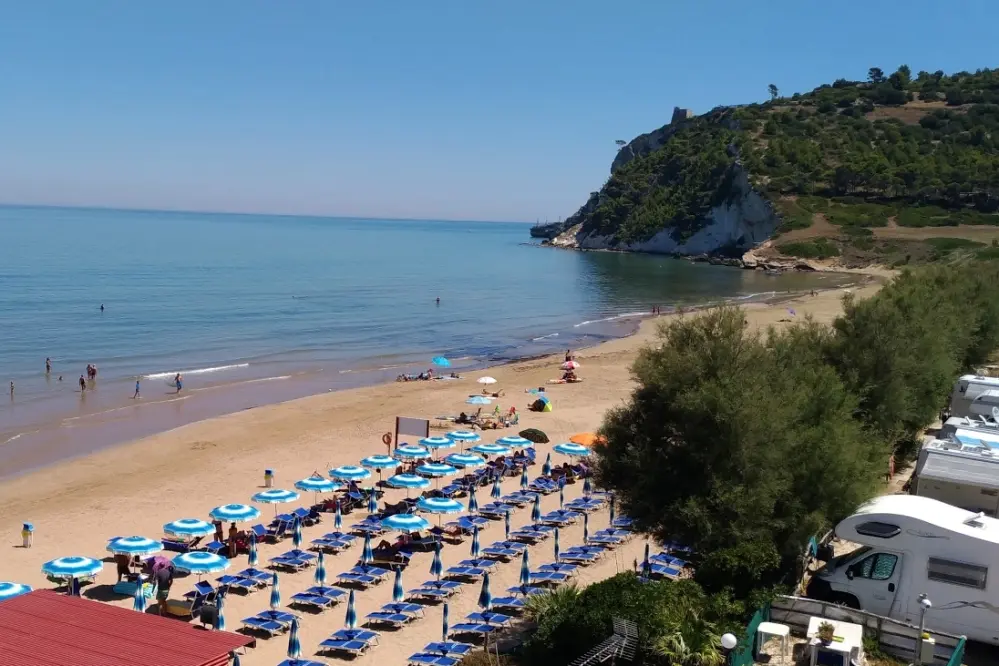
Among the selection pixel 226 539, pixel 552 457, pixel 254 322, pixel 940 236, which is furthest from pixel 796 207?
pixel 226 539

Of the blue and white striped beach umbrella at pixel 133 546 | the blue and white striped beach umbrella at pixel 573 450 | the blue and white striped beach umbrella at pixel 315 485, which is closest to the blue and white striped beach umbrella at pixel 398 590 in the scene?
the blue and white striped beach umbrella at pixel 133 546

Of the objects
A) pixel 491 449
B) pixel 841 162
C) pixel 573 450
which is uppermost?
pixel 841 162

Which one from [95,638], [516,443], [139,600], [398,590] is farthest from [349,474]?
[95,638]

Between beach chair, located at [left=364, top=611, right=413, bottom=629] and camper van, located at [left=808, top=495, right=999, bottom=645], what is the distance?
685 centimetres

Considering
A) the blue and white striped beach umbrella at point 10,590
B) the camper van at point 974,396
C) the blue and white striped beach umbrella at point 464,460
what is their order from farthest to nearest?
the blue and white striped beach umbrella at point 464,460 → the camper van at point 974,396 → the blue and white striped beach umbrella at point 10,590

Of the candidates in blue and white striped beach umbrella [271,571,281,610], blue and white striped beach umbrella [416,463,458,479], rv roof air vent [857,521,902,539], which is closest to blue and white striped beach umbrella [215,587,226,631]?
blue and white striped beach umbrella [271,571,281,610]

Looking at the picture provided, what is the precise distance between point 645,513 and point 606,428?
1512mm

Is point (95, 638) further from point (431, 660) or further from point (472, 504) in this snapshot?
point (472, 504)

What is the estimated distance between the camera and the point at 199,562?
1502cm

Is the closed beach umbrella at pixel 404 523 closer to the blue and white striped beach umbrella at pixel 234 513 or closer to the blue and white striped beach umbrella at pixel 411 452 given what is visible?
the blue and white striped beach umbrella at pixel 234 513

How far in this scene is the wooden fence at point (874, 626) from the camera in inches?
439

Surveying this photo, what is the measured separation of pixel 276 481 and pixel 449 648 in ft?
40.3

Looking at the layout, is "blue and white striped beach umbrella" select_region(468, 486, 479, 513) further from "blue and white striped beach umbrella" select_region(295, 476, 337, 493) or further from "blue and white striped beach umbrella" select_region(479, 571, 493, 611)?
"blue and white striped beach umbrella" select_region(479, 571, 493, 611)

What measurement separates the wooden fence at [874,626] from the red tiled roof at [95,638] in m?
7.63
